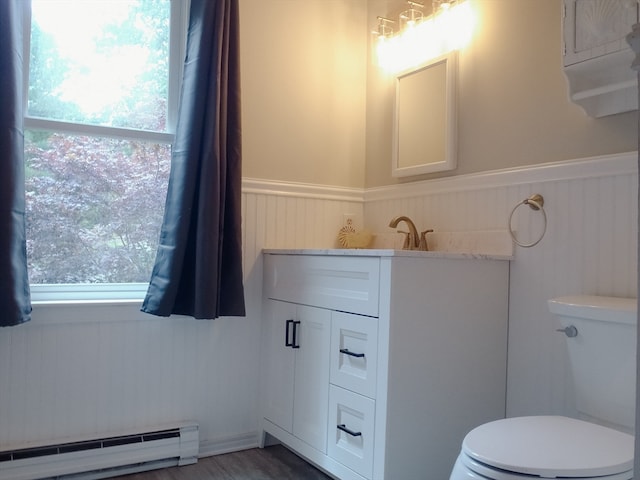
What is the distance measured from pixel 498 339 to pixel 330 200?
3.33ft

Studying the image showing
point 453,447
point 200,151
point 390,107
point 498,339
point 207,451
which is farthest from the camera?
point 390,107

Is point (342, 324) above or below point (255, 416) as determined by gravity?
above

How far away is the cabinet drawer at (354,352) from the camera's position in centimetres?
165

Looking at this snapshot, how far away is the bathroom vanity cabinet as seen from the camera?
5.24 feet

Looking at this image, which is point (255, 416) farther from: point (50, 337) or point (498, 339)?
point (498, 339)

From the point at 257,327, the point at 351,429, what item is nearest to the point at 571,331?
the point at 351,429

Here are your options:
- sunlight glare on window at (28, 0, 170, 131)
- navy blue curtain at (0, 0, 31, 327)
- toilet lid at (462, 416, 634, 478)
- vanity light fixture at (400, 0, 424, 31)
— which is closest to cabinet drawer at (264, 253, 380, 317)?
toilet lid at (462, 416, 634, 478)

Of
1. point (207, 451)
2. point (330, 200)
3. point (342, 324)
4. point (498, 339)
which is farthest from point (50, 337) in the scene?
point (498, 339)

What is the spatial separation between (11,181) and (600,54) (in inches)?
69.3

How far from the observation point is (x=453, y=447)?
1.71 metres

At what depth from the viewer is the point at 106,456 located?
1927 mm

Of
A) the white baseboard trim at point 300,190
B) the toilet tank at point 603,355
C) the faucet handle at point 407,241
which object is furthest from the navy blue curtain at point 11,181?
the toilet tank at point 603,355

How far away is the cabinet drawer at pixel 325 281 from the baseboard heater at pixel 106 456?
656 millimetres

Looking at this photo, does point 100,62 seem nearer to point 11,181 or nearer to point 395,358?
point 11,181
